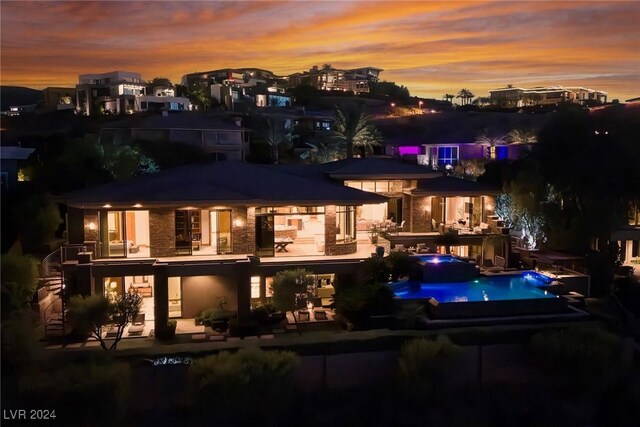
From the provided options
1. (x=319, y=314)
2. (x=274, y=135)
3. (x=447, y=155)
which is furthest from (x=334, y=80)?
(x=319, y=314)

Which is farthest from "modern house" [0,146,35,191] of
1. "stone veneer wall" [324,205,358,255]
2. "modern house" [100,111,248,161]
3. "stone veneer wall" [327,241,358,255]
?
"stone veneer wall" [327,241,358,255]

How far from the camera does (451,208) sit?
89.5 ft

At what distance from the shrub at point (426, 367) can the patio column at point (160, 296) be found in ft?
24.4

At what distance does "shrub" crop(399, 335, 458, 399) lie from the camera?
593 inches

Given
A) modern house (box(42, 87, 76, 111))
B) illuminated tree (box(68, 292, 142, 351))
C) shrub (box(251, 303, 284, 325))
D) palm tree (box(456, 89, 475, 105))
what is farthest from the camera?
palm tree (box(456, 89, 475, 105))

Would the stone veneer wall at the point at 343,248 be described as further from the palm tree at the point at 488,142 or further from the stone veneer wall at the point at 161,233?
the palm tree at the point at 488,142

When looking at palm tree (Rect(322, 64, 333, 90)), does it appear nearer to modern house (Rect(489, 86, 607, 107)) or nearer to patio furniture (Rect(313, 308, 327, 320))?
modern house (Rect(489, 86, 607, 107))

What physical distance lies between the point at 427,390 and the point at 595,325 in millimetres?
6138

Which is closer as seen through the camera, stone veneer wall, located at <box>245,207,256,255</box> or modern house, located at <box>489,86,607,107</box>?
stone veneer wall, located at <box>245,207,256,255</box>

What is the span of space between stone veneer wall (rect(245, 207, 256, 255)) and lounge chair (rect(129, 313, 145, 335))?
4043mm

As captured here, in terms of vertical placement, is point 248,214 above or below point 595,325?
above

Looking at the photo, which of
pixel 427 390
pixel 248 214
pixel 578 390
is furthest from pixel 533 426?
pixel 248 214

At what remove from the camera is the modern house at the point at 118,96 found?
230 feet

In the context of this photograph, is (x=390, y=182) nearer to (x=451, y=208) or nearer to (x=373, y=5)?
(x=451, y=208)
